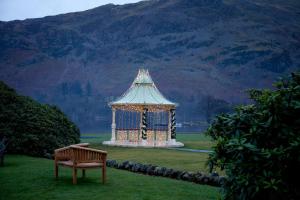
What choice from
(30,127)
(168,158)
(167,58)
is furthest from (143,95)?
(167,58)

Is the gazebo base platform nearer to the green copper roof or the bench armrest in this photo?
the green copper roof

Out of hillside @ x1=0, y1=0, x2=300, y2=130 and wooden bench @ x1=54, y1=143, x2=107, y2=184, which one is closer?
wooden bench @ x1=54, y1=143, x2=107, y2=184

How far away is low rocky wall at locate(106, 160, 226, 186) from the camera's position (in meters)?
11.3

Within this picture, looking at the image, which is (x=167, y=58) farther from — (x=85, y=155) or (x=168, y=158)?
(x=85, y=155)

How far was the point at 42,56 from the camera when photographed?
18738 centimetres

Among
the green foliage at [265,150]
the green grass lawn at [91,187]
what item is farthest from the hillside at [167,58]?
the green foliage at [265,150]

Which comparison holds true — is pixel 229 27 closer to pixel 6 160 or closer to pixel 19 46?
pixel 19 46

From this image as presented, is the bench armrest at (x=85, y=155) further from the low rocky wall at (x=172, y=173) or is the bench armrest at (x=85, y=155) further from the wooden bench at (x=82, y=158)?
the low rocky wall at (x=172, y=173)

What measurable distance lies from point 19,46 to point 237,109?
193 m

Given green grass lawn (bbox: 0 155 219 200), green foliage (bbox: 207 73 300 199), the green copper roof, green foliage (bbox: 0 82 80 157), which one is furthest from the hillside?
green foliage (bbox: 207 73 300 199)

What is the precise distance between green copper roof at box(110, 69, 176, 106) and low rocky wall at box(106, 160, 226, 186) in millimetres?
16229

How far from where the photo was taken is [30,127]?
18.4m

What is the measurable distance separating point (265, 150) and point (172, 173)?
24.3ft

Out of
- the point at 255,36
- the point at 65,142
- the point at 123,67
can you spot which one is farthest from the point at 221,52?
the point at 65,142
